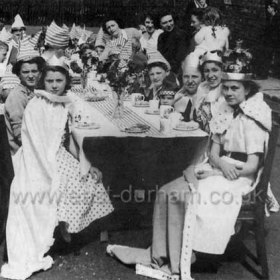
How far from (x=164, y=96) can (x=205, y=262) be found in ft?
4.65

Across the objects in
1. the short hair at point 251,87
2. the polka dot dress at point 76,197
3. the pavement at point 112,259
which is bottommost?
the pavement at point 112,259

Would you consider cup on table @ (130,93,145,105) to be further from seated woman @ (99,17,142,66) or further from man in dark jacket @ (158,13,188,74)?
man in dark jacket @ (158,13,188,74)

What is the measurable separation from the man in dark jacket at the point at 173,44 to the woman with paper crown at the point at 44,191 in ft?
11.8

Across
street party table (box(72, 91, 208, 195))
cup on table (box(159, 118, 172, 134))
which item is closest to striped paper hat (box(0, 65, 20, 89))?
street party table (box(72, 91, 208, 195))

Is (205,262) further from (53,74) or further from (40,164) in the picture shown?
(53,74)

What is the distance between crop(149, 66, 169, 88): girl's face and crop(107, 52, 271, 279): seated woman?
140 cm

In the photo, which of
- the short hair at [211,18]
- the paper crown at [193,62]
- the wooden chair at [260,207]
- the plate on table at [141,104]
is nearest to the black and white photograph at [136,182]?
the wooden chair at [260,207]

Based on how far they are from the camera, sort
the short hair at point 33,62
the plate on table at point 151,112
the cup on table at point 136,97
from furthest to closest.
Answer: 1. the cup on table at point 136,97
2. the plate on table at point 151,112
3. the short hair at point 33,62

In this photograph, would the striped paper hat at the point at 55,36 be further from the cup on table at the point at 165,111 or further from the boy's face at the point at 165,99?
the cup on table at the point at 165,111

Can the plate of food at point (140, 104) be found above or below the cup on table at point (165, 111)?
below

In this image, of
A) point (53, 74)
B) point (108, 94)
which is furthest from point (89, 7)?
point (53, 74)

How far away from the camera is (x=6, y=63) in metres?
5.97

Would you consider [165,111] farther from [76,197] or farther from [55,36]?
[55,36]

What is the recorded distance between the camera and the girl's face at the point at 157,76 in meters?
4.91
